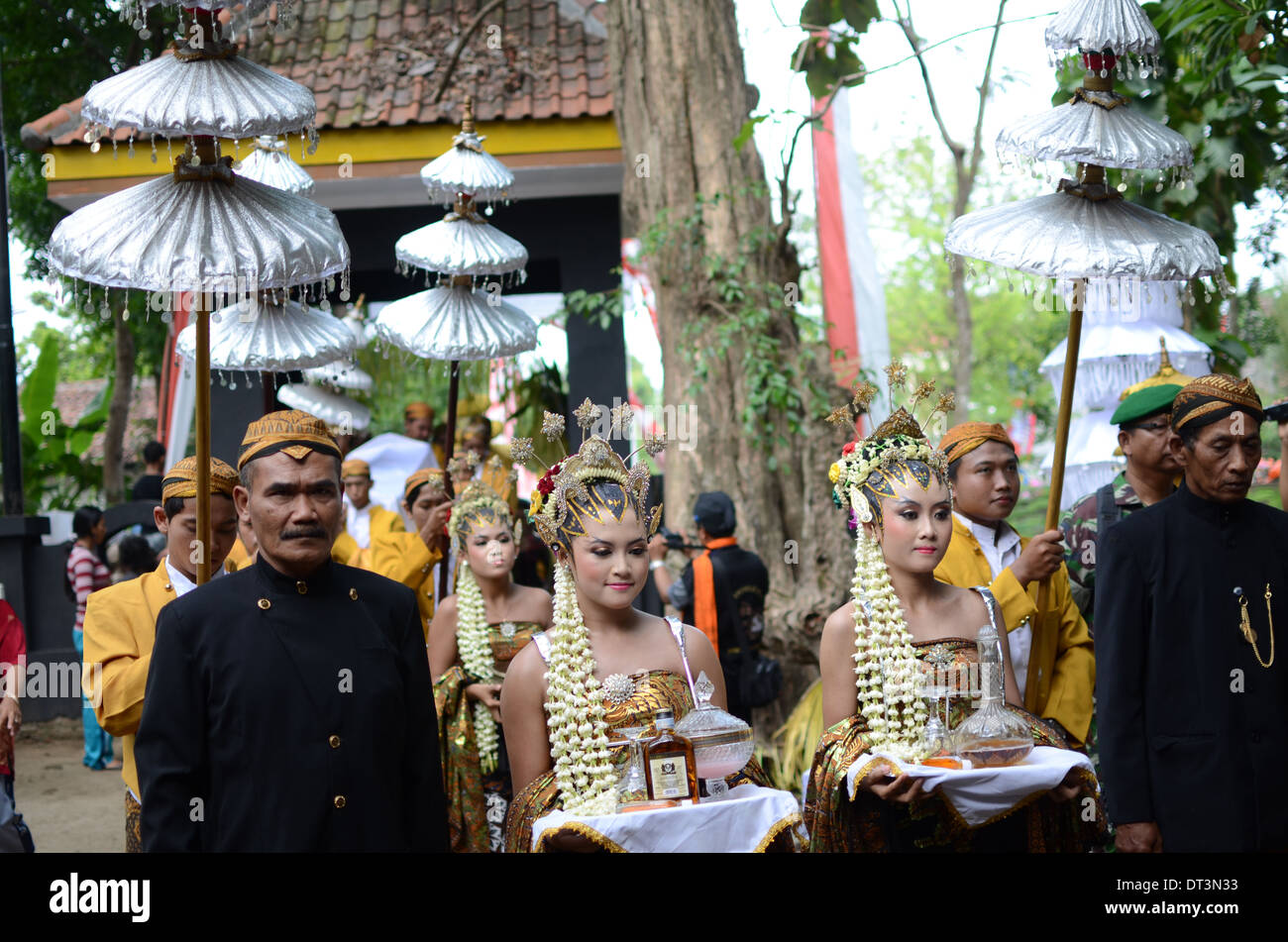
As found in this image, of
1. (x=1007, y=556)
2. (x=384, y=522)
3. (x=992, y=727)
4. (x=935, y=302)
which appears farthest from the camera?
(x=935, y=302)

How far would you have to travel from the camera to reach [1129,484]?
16.9ft

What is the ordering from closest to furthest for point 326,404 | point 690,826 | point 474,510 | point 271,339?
point 690,826
point 271,339
point 474,510
point 326,404

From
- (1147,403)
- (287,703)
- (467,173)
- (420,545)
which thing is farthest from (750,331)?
(287,703)

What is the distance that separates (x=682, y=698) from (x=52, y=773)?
7.76 meters

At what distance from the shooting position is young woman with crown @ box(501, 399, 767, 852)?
3615mm

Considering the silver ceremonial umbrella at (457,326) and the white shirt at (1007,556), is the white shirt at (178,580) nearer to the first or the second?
the silver ceremonial umbrella at (457,326)

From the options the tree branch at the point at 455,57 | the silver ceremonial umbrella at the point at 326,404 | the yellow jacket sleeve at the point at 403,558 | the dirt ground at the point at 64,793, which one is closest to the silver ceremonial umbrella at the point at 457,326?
the yellow jacket sleeve at the point at 403,558

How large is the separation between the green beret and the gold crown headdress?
2.09 meters

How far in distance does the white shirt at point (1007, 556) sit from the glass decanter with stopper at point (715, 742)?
1.51m

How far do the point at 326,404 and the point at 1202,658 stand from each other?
25.1 ft

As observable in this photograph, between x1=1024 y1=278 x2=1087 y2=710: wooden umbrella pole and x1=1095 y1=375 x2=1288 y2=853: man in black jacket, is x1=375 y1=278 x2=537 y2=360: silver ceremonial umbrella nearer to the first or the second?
x1=1024 y1=278 x2=1087 y2=710: wooden umbrella pole

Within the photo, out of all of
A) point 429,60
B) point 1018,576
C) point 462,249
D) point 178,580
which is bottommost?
point 1018,576

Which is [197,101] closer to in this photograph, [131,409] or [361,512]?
[361,512]
